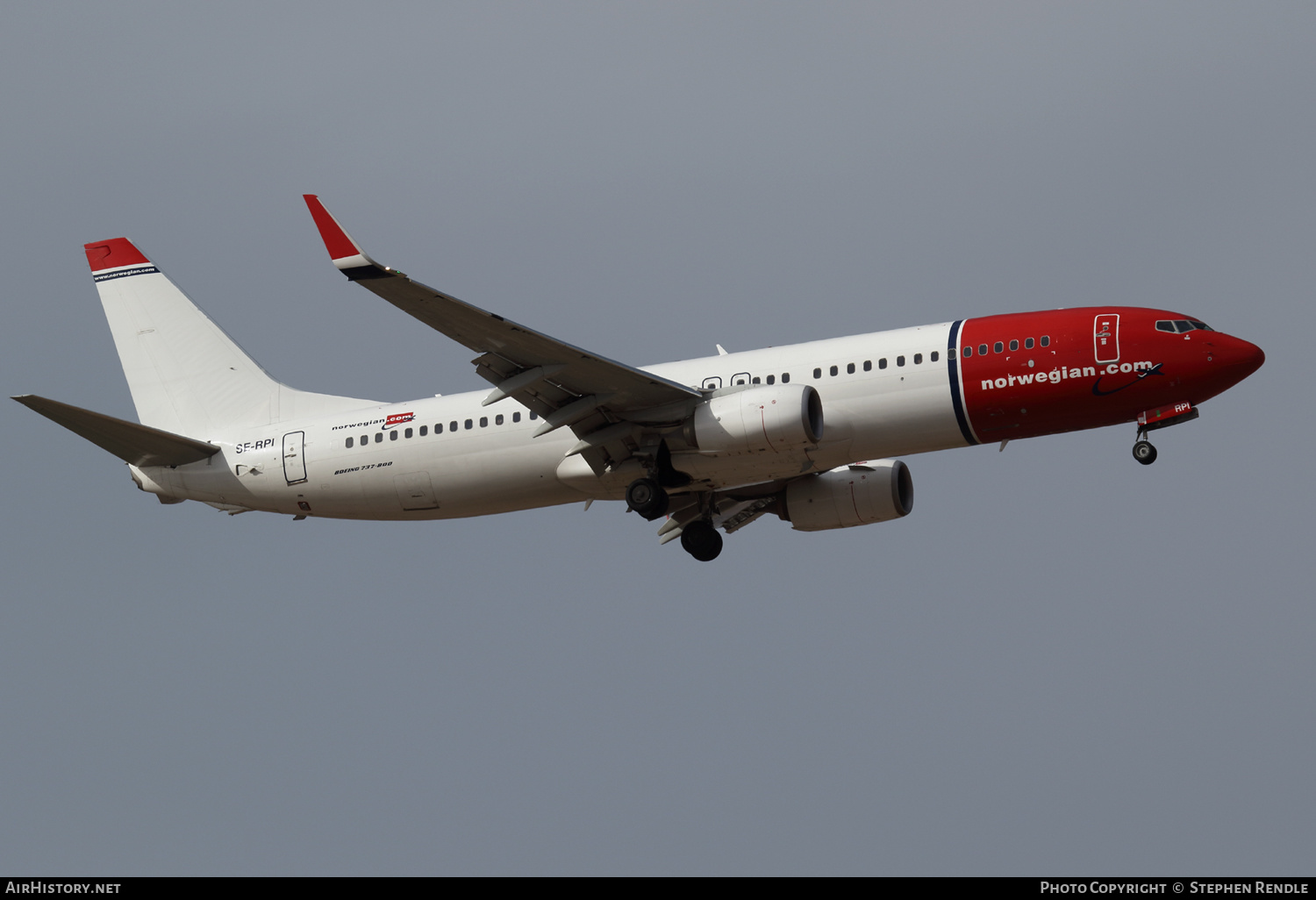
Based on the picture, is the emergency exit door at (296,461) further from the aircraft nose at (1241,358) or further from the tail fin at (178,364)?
the aircraft nose at (1241,358)

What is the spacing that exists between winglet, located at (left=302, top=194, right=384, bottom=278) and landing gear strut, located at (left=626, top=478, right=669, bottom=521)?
874cm

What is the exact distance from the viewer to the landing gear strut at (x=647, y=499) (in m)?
A: 34.4

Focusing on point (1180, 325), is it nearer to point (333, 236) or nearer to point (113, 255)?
point (333, 236)

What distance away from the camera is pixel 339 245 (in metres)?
28.9

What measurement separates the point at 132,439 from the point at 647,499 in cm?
1296

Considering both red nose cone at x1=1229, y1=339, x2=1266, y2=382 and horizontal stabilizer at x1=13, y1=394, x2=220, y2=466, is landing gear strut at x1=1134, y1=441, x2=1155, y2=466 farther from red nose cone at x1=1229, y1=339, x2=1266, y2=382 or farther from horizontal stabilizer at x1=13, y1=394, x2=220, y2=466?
horizontal stabilizer at x1=13, y1=394, x2=220, y2=466

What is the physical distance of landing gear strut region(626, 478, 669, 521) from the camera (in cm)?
3444

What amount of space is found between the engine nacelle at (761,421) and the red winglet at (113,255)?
1825 centimetres

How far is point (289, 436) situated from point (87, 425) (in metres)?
4.78

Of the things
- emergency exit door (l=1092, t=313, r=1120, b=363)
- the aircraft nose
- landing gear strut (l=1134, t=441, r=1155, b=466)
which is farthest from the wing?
the aircraft nose

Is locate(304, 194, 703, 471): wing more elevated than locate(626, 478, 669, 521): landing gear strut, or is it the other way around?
locate(304, 194, 703, 471): wing

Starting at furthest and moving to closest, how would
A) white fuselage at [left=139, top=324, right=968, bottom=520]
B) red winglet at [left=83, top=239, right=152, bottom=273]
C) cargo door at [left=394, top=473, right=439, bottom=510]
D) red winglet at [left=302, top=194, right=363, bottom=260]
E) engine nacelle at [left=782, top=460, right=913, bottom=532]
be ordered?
red winglet at [left=83, top=239, right=152, bottom=273]
engine nacelle at [left=782, top=460, right=913, bottom=532]
cargo door at [left=394, top=473, right=439, bottom=510]
white fuselage at [left=139, top=324, right=968, bottom=520]
red winglet at [left=302, top=194, right=363, bottom=260]
